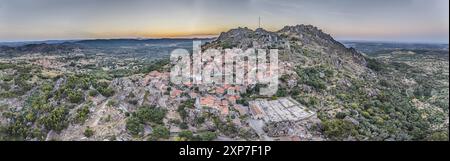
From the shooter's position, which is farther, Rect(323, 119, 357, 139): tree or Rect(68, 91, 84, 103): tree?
Rect(68, 91, 84, 103): tree

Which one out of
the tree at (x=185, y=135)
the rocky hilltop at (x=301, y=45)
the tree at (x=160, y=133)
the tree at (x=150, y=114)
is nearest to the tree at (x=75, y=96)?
the tree at (x=150, y=114)

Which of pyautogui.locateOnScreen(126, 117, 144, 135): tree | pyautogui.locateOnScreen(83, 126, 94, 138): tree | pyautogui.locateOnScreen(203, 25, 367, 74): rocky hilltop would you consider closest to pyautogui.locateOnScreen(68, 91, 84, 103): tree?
pyautogui.locateOnScreen(83, 126, 94, 138): tree

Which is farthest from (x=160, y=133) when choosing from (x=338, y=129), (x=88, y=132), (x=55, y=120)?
(x=338, y=129)

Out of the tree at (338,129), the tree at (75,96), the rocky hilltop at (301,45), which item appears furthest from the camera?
the rocky hilltop at (301,45)

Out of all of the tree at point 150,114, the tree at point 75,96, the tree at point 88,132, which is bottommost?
the tree at point 88,132

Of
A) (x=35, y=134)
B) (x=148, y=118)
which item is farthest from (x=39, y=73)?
(x=148, y=118)

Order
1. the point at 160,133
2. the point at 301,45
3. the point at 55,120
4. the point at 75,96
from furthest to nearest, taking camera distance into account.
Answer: the point at 301,45 → the point at 75,96 → the point at 55,120 → the point at 160,133

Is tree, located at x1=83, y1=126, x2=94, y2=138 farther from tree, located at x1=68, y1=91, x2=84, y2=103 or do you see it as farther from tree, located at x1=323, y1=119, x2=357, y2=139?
tree, located at x1=323, y1=119, x2=357, y2=139

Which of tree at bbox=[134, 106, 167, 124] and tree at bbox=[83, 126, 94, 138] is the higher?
tree at bbox=[134, 106, 167, 124]

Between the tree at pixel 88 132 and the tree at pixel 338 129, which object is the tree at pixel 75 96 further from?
the tree at pixel 338 129

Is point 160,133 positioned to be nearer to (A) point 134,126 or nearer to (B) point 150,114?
(A) point 134,126

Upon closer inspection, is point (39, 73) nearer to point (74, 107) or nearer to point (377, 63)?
point (74, 107)
